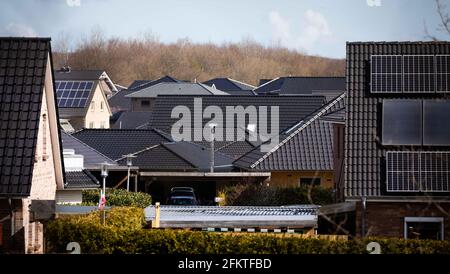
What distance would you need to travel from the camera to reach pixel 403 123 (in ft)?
45.3

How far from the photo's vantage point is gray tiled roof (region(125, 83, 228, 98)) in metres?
62.1

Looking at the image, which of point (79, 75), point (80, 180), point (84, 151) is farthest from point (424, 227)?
point (79, 75)

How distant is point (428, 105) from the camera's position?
13.7 meters

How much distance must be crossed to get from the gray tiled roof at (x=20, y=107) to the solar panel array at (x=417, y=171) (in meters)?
5.78

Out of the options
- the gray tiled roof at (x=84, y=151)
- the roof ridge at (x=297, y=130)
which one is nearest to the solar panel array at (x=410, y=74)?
the gray tiled roof at (x=84, y=151)

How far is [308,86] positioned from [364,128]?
48681 mm

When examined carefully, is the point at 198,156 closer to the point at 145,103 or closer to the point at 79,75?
the point at 79,75

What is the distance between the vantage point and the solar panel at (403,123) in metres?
13.7

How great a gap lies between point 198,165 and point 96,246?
19453mm

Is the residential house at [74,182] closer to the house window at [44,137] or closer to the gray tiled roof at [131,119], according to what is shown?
the house window at [44,137]

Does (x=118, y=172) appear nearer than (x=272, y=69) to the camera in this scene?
Yes
